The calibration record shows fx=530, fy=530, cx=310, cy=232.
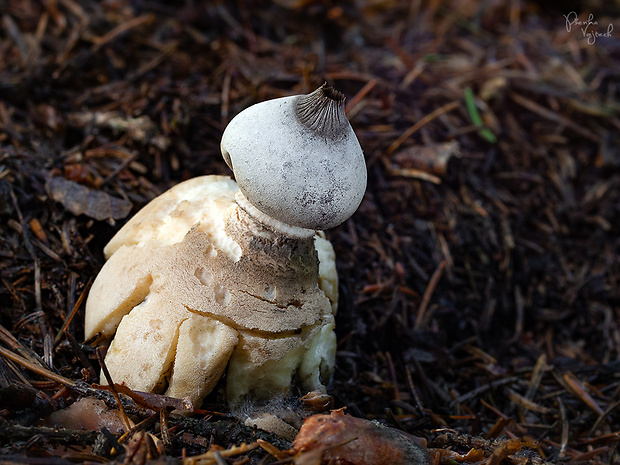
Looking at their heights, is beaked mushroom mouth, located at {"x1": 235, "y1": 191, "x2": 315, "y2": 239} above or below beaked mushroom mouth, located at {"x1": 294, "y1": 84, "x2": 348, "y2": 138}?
below

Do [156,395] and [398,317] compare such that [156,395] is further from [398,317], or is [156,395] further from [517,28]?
[517,28]

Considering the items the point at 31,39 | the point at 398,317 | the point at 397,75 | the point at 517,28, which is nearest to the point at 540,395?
the point at 398,317

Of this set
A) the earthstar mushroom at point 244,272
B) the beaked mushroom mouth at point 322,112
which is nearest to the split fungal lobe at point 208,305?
the earthstar mushroom at point 244,272

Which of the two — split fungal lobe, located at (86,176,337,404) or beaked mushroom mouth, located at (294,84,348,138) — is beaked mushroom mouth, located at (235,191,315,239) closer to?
split fungal lobe, located at (86,176,337,404)

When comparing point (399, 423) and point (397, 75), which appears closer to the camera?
point (399, 423)

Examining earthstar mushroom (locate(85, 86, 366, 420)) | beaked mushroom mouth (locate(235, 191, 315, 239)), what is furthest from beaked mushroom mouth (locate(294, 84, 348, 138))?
beaked mushroom mouth (locate(235, 191, 315, 239))

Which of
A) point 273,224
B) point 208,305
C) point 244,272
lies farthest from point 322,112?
point 208,305

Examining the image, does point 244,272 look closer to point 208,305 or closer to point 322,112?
point 208,305
